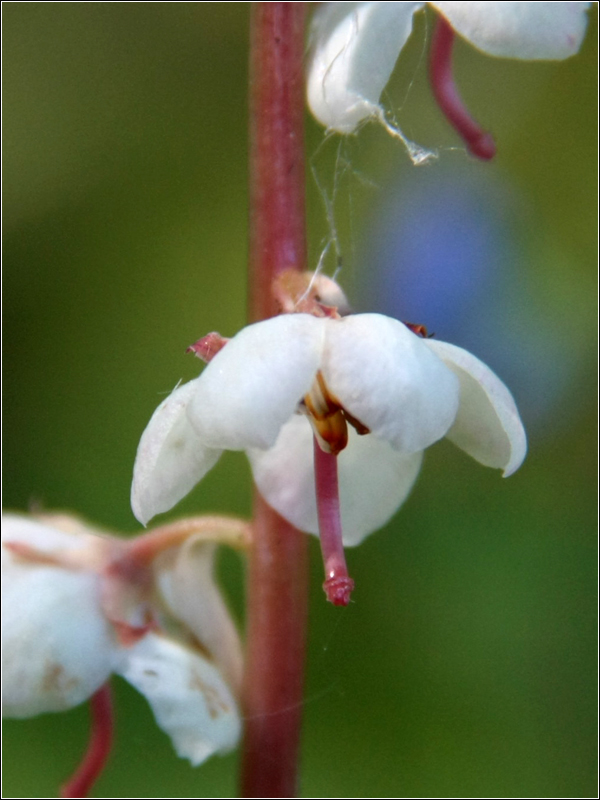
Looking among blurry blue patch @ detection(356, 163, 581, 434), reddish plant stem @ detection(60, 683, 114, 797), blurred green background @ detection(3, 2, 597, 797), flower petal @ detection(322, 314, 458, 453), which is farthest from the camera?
blurry blue patch @ detection(356, 163, 581, 434)

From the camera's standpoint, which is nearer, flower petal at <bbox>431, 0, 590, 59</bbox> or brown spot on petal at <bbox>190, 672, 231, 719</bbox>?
flower petal at <bbox>431, 0, 590, 59</bbox>

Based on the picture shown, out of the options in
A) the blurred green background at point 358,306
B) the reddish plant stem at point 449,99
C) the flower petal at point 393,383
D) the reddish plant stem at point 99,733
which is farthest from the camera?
the blurred green background at point 358,306

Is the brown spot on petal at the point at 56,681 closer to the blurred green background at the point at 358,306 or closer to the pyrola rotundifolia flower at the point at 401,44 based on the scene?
the pyrola rotundifolia flower at the point at 401,44

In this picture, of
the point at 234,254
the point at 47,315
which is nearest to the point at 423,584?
the point at 234,254

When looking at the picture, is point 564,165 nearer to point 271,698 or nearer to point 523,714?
point 523,714

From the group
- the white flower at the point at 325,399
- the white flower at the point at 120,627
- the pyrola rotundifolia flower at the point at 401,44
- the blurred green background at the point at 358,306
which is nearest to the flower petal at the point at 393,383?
the white flower at the point at 325,399

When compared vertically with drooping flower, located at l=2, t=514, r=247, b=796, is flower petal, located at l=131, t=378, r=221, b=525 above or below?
above

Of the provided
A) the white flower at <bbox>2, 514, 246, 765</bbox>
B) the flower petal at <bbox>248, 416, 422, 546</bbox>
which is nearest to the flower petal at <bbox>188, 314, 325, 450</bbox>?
the flower petal at <bbox>248, 416, 422, 546</bbox>

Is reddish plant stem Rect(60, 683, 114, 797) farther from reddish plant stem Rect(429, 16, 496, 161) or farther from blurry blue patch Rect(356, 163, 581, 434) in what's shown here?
blurry blue patch Rect(356, 163, 581, 434)
